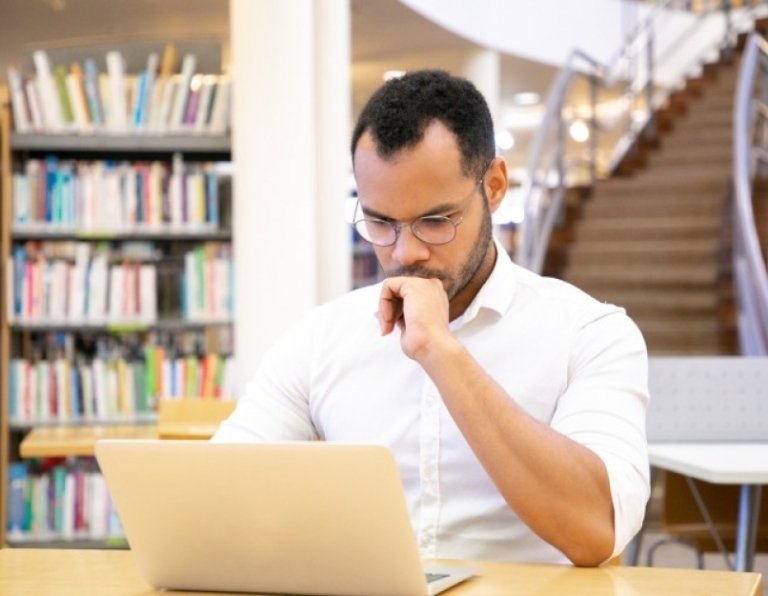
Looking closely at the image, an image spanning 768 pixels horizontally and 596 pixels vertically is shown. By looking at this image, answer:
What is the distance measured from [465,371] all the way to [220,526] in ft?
1.21

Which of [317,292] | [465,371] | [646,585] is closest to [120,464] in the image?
[465,371]

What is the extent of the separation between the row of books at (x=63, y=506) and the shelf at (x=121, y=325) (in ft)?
1.89

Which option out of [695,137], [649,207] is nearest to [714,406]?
[649,207]

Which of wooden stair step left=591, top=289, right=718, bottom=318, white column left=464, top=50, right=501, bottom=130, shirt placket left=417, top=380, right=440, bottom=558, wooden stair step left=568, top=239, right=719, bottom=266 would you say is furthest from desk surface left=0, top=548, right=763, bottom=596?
white column left=464, top=50, right=501, bottom=130

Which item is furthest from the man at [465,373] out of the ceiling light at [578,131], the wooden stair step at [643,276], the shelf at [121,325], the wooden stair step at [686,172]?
the ceiling light at [578,131]

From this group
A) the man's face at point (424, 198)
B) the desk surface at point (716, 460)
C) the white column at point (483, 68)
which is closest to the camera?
the man's face at point (424, 198)

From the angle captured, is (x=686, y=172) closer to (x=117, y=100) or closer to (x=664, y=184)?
(x=664, y=184)

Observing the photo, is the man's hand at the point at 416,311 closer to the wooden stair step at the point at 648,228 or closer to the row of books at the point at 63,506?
the row of books at the point at 63,506

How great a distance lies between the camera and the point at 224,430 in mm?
1880

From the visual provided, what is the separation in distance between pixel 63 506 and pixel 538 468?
4.00 metres

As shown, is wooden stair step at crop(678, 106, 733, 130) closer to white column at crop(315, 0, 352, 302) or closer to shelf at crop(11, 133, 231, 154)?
white column at crop(315, 0, 352, 302)

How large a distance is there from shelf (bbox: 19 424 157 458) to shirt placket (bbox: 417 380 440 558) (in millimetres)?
2308

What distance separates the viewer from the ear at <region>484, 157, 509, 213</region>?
178cm

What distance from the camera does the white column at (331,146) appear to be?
19.6 ft
